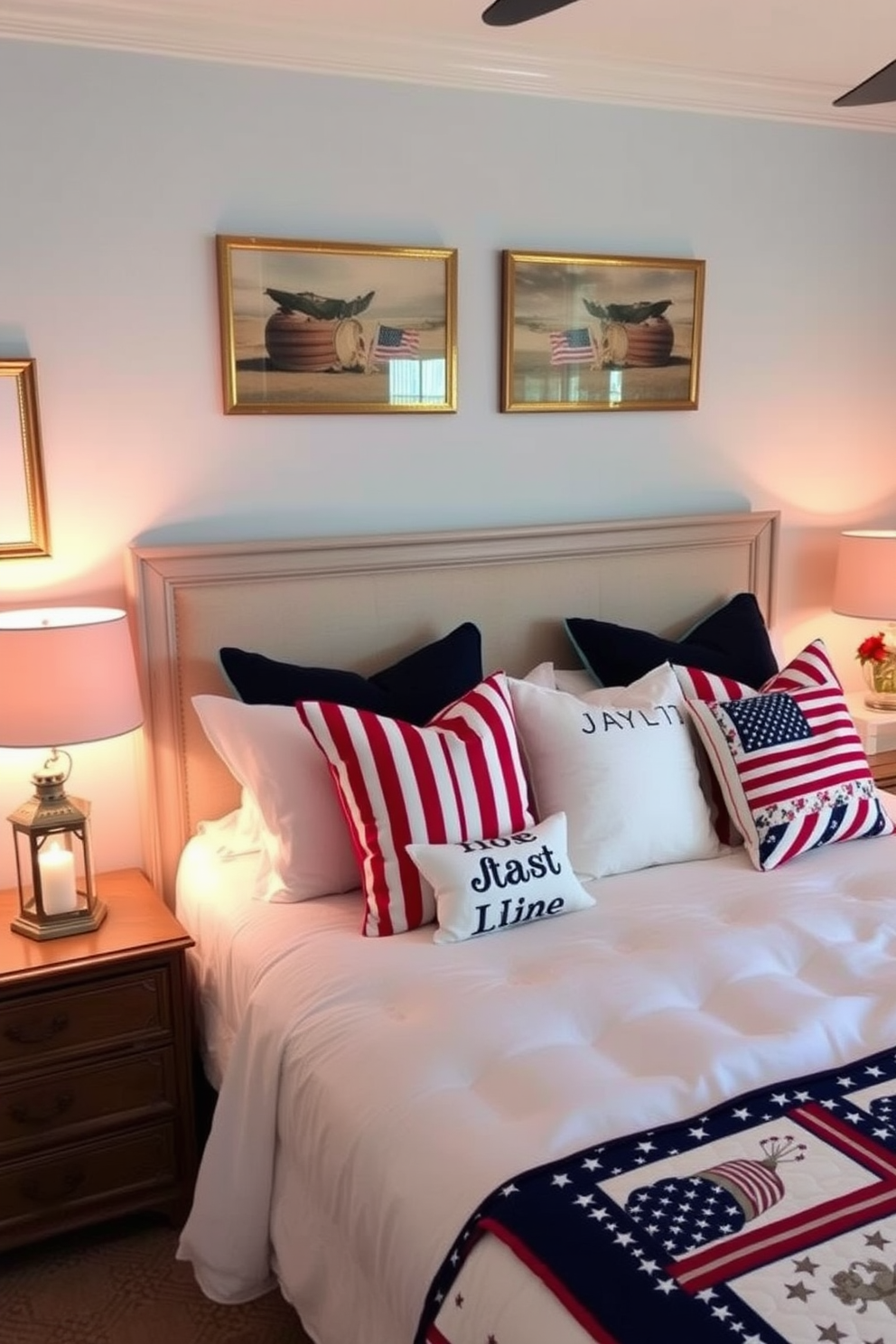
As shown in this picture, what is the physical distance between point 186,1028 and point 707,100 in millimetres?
2556

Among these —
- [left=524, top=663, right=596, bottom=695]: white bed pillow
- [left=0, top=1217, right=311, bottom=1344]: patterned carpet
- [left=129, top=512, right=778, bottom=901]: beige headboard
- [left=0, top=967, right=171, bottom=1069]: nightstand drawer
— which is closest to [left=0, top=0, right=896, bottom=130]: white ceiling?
[left=129, top=512, right=778, bottom=901]: beige headboard

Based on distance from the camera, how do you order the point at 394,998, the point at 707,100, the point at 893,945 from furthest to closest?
the point at 707,100, the point at 893,945, the point at 394,998

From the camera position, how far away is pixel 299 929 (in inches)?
87.8

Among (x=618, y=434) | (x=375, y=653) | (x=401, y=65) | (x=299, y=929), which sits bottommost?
(x=299, y=929)

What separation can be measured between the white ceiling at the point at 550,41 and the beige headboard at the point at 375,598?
1.04 m

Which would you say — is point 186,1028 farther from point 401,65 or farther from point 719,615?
point 401,65

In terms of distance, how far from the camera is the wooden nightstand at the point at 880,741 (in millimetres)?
3242

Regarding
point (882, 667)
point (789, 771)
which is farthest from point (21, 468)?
point (882, 667)

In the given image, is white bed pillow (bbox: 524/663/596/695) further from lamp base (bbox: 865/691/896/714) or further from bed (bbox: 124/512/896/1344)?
lamp base (bbox: 865/691/896/714)

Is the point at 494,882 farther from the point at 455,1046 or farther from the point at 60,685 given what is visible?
the point at 60,685

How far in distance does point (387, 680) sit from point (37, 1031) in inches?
40.7

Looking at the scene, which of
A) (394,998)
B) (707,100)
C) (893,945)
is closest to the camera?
(394,998)

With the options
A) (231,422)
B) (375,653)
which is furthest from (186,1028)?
(231,422)

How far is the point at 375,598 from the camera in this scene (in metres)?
2.80
